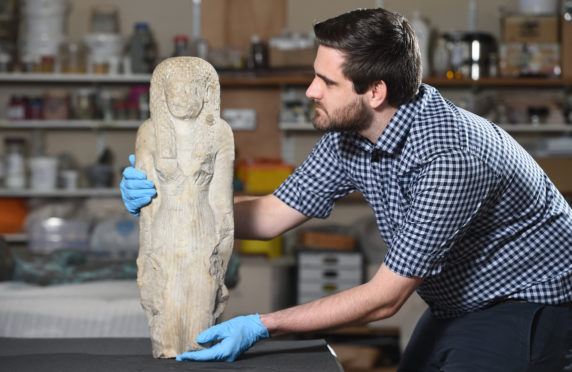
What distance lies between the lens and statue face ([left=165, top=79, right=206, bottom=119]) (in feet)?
5.67

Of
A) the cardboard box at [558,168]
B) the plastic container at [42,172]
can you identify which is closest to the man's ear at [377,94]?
the cardboard box at [558,168]

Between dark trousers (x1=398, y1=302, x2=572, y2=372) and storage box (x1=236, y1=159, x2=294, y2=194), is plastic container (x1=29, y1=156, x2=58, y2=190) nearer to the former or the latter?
storage box (x1=236, y1=159, x2=294, y2=194)

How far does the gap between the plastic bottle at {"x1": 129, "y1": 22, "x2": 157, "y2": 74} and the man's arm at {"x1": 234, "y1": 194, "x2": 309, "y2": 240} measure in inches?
106

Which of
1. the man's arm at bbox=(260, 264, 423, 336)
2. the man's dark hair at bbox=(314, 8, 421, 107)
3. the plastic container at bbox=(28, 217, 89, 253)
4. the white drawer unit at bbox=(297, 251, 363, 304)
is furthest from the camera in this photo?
the white drawer unit at bbox=(297, 251, 363, 304)

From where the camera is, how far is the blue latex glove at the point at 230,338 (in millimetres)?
1595

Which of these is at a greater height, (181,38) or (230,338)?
(181,38)

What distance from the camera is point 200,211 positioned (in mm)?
1741

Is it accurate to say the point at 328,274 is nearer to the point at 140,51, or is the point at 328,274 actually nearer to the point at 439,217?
the point at 140,51

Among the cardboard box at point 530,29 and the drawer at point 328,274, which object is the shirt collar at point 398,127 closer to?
the drawer at point 328,274

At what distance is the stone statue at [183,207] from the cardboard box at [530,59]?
3.17 meters

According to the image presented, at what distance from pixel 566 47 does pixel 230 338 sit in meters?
3.58

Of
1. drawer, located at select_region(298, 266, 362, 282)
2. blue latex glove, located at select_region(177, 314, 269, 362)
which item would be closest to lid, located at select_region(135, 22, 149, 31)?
drawer, located at select_region(298, 266, 362, 282)

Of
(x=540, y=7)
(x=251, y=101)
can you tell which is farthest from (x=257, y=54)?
(x=540, y=7)

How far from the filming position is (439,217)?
1631 millimetres
